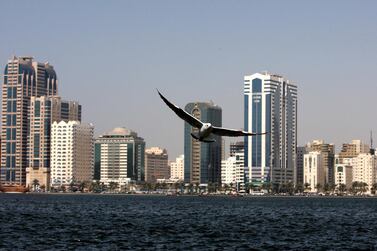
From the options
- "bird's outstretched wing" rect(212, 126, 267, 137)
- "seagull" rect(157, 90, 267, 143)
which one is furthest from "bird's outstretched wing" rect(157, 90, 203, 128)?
"bird's outstretched wing" rect(212, 126, 267, 137)

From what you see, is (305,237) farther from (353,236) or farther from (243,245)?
(243,245)

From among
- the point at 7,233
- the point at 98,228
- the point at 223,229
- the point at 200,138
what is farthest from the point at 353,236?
the point at 200,138

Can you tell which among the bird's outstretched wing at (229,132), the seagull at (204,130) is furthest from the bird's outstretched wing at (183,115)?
the bird's outstretched wing at (229,132)

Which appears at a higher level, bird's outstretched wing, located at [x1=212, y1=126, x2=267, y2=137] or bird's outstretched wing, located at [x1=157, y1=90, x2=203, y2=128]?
bird's outstretched wing, located at [x1=157, y1=90, x2=203, y2=128]

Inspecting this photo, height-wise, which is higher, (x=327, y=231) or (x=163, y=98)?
(x=163, y=98)

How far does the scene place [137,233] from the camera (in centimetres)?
9788

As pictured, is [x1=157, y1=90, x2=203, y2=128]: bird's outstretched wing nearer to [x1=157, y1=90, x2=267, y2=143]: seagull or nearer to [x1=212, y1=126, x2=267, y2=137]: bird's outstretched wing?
[x1=157, y1=90, x2=267, y2=143]: seagull

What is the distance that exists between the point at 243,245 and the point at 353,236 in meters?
18.4

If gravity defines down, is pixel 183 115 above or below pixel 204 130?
above

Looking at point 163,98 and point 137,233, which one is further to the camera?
point 137,233

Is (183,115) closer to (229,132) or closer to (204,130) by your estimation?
(204,130)

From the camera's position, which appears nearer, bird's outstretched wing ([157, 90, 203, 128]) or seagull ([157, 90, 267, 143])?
bird's outstretched wing ([157, 90, 203, 128])

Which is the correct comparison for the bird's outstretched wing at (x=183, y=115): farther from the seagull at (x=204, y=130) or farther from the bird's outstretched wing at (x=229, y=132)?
the bird's outstretched wing at (x=229, y=132)

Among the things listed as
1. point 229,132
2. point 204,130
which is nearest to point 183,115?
point 204,130
